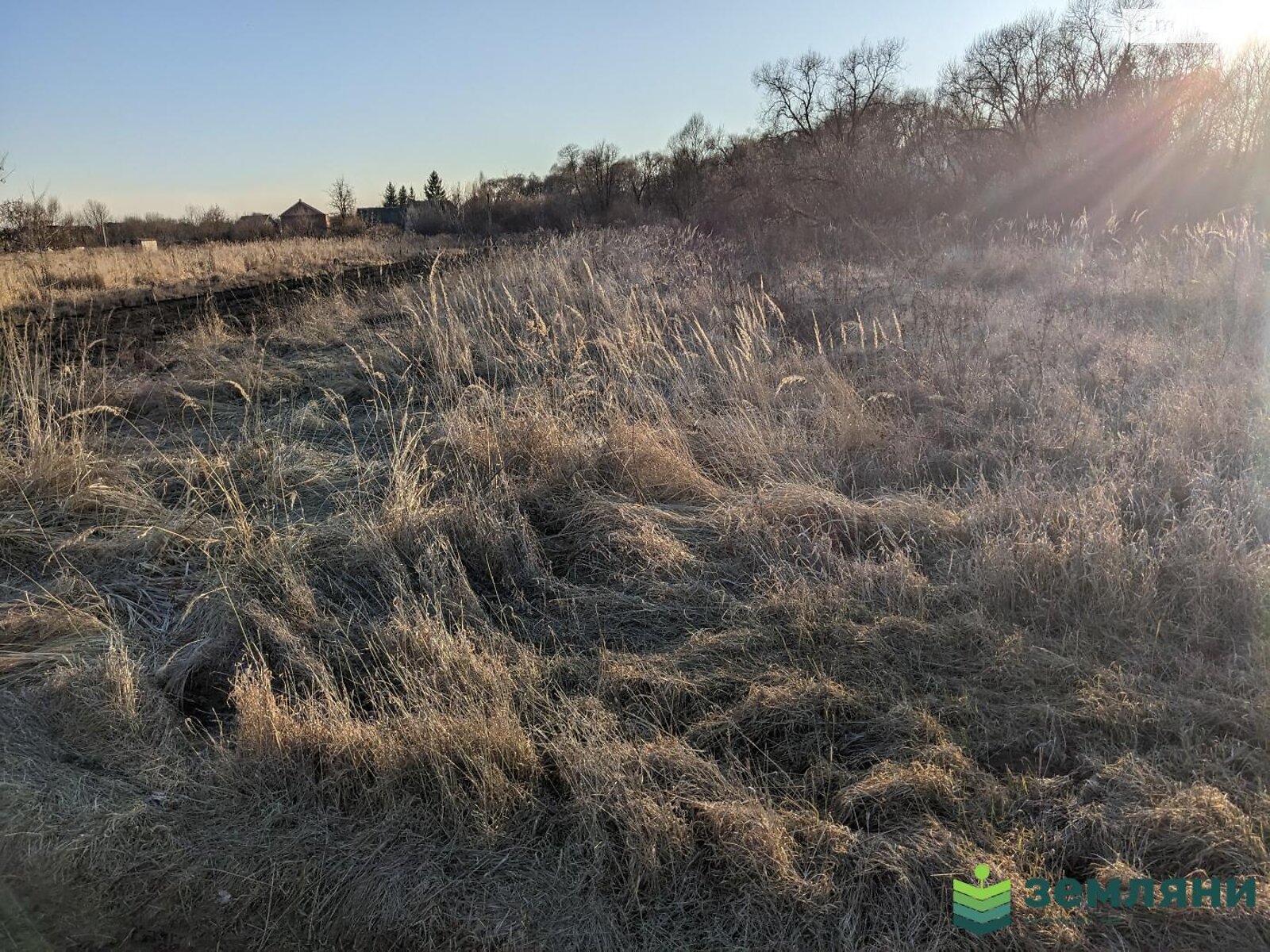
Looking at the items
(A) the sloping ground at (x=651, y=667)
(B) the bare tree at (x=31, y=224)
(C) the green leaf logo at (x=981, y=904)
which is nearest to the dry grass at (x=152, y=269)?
(B) the bare tree at (x=31, y=224)

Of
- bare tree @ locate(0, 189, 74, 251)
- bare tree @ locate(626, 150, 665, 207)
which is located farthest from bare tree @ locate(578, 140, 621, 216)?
bare tree @ locate(0, 189, 74, 251)

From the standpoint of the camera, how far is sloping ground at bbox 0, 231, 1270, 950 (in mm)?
1898

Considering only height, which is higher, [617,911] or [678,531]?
[678,531]

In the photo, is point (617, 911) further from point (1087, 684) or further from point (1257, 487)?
point (1257, 487)

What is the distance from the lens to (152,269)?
18.6m

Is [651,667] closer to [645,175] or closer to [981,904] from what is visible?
[981,904]

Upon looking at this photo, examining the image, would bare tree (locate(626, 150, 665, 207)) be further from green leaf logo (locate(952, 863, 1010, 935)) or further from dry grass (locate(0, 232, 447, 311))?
green leaf logo (locate(952, 863, 1010, 935))

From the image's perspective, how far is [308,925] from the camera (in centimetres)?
192

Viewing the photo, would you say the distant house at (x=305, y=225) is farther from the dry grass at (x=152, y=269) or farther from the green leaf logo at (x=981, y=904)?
the green leaf logo at (x=981, y=904)

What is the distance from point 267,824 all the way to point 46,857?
0.61 meters

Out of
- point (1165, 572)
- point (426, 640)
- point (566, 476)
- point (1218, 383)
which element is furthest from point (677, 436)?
point (1218, 383)

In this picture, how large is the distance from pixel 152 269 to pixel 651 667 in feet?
68.2

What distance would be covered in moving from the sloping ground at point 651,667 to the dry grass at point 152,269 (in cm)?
1009

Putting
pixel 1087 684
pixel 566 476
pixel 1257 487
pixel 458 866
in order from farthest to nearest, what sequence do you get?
1. pixel 566 476
2. pixel 1257 487
3. pixel 1087 684
4. pixel 458 866
